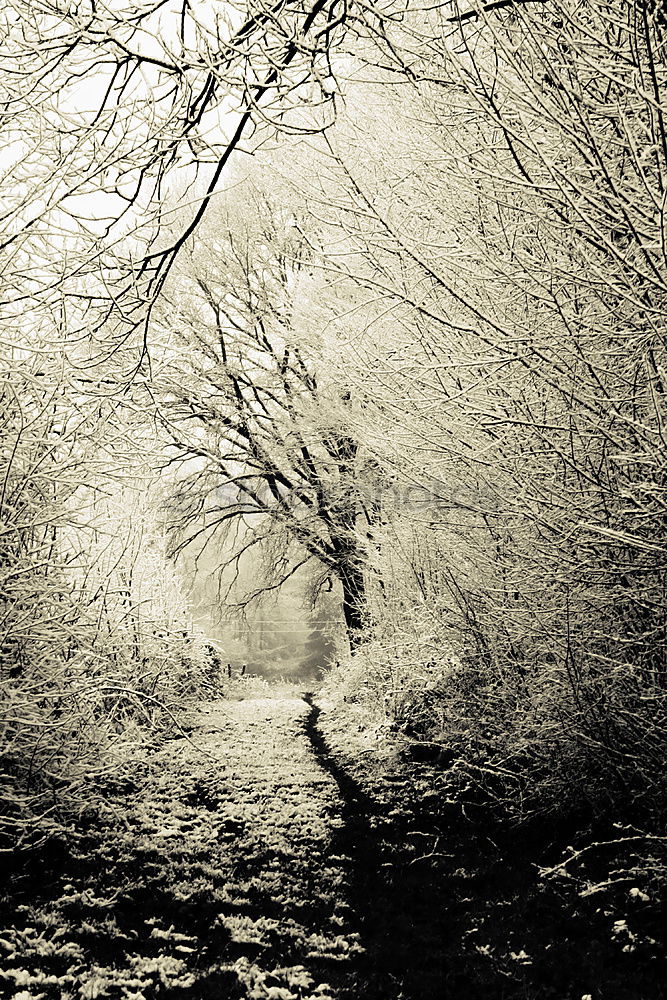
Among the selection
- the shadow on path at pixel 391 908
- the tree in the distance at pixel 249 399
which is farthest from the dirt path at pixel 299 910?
the tree in the distance at pixel 249 399

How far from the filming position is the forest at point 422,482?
293cm

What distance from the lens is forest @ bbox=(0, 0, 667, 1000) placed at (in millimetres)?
2928

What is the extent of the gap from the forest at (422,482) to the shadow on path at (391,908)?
3 cm

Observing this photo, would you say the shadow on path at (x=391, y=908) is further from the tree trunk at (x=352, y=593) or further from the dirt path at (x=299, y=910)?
the tree trunk at (x=352, y=593)

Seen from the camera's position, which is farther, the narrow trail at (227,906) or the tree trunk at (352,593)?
the tree trunk at (352,593)

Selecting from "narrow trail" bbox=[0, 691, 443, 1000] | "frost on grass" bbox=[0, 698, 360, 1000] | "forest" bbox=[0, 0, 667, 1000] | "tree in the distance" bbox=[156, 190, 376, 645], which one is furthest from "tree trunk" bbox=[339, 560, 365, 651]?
"narrow trail" bbox=[0, 691, 443, 1000]

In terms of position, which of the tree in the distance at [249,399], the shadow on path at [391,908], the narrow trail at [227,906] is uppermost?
the tree in the distance at [249,399]

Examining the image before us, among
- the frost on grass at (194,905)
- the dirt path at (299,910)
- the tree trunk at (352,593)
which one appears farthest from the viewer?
the tree trunk at (352,593)

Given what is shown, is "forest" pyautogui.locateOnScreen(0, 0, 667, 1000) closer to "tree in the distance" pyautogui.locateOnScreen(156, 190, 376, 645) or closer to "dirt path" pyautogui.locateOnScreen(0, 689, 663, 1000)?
"dirt path" pyautogui.locateOnScreen(0, 689, 663, 1000)

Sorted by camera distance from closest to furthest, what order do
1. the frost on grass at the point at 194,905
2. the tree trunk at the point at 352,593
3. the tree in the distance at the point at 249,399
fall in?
the frost on grass at the point at 194,905 → the tree trunk at the point at 352,593 → the tree in the distance at the point at 249,399

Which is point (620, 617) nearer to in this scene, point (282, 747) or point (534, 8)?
point (534, 8)

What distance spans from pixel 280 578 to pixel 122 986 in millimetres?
13229

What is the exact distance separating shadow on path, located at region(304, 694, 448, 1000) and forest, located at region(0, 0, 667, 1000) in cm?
3

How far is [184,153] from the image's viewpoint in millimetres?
2973
